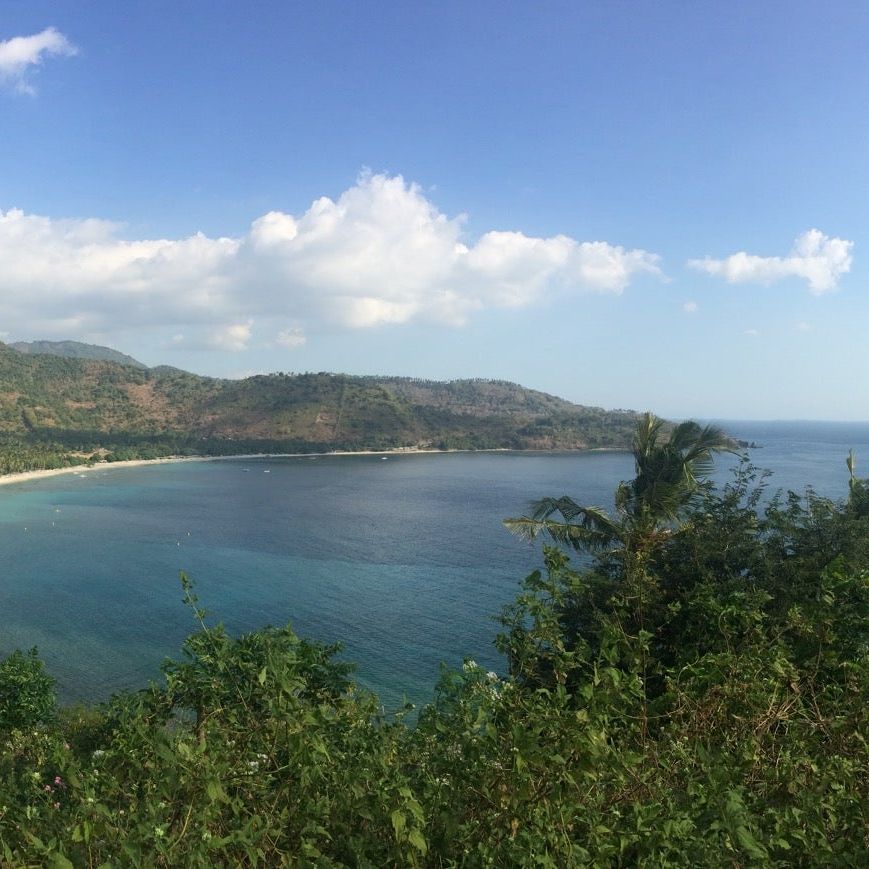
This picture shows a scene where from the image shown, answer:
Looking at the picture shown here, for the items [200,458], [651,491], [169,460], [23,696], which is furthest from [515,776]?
[200,458]

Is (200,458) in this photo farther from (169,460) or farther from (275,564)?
(275,564)

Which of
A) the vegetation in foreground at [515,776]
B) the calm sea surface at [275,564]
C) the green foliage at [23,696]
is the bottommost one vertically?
the calm sea surface at [275,564]

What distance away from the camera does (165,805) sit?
7.63ft

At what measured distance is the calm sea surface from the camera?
929 inches

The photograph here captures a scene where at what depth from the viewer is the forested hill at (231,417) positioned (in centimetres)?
10750

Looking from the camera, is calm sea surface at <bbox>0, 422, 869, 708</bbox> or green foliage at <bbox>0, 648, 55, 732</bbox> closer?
green foliage at <bbox>0, 648, 55, 732</bbox>

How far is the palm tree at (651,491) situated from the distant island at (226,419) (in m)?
93.5

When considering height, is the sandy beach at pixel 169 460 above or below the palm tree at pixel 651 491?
below

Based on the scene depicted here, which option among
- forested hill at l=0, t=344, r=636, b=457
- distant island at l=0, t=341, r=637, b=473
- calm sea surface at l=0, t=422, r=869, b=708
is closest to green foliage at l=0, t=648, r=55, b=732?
calm sea surface at l=0, t=422, r=869, b=708

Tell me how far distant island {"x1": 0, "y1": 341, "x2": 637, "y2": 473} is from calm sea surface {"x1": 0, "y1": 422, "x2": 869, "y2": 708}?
28.1 metres

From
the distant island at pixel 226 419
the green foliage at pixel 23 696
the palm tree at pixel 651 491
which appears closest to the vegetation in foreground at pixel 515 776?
the palm tree at pixel 651 491

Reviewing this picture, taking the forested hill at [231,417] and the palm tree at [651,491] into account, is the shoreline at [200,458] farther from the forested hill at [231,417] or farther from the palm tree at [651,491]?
the palm tree at [651,491]

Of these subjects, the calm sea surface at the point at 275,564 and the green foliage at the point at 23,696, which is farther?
the calm sea surface at the point at 275,564

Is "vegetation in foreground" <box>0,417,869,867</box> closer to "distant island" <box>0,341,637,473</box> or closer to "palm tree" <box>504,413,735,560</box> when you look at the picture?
"palm tree" <box>504,413,735,560</box>
